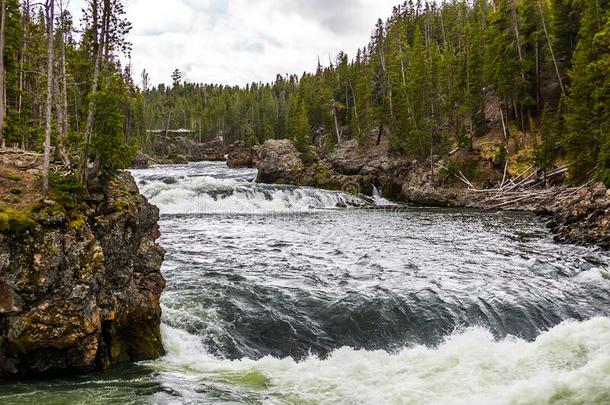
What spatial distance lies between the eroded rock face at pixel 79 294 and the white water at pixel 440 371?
3.78ft

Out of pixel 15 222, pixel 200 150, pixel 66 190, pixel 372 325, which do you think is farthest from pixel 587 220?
pixel 200 150

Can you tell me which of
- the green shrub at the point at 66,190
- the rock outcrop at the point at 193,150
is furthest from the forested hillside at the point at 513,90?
the rock outcrop at the point at 193,150

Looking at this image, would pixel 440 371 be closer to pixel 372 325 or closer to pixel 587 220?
pixel 372 325

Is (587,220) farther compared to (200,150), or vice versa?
(200,150)

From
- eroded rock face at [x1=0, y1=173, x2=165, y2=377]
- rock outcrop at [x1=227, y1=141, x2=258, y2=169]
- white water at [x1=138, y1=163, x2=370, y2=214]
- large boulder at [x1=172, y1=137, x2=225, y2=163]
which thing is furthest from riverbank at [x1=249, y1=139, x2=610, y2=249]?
large boulder at [x1=172, y1=137, x2=225, y2=163]

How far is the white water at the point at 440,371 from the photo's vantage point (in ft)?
29.3

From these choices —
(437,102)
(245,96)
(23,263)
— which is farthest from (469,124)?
(245,96)

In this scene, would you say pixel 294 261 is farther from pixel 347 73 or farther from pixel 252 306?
pixel 347 73

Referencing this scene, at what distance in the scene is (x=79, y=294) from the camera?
9594 millimetres

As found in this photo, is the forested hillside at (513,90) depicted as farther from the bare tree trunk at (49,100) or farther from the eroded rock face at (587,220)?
the bare tree trunk at (49,100)

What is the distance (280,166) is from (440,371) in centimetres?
5060

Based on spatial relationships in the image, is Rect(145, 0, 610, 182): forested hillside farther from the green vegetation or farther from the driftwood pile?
the green vegetation

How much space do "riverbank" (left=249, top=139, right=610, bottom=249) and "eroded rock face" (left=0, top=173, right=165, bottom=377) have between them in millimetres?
21579

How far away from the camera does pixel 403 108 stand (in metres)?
61.2
